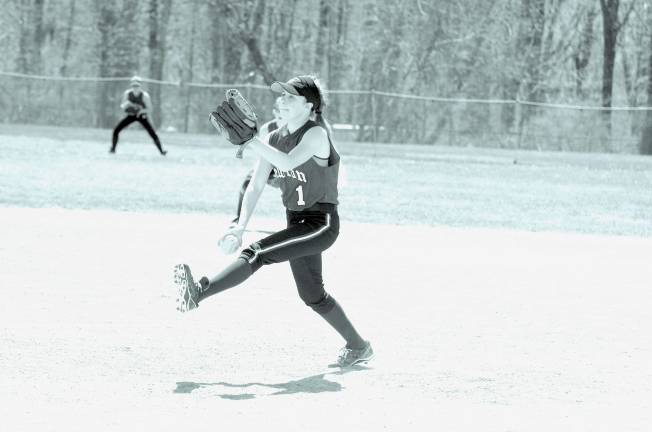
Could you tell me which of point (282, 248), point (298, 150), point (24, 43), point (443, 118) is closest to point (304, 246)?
point (282, 248)

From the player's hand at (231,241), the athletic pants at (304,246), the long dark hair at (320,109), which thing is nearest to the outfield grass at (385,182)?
the athletic pants at (304,246)

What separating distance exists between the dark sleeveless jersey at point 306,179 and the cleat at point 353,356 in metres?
0.93

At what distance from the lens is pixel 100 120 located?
38531mm

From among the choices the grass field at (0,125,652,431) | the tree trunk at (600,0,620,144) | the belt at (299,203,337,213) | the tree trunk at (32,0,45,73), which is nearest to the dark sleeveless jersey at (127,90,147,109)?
the grass field at (0,125,652,431)

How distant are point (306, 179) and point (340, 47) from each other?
42.6 m

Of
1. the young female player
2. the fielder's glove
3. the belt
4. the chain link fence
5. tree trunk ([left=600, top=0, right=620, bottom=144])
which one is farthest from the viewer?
tree trunk ([left=600, top=0, right=620, bottom=144])

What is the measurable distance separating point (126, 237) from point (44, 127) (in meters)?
25.9

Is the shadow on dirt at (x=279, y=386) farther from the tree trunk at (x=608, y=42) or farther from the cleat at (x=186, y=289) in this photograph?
the tree trunk at (x=608, y=42)

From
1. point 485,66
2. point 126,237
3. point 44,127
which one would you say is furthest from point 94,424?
point 485,66

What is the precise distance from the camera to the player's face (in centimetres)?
616

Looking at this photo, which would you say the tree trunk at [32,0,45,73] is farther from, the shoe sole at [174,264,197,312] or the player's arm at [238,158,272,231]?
the shoe sole at [174,264,197,312]

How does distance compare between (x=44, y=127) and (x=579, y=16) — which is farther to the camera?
(x=579, y=16)

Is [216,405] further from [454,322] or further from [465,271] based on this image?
[465,271]

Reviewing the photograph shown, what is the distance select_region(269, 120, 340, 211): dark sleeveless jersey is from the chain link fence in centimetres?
2805
